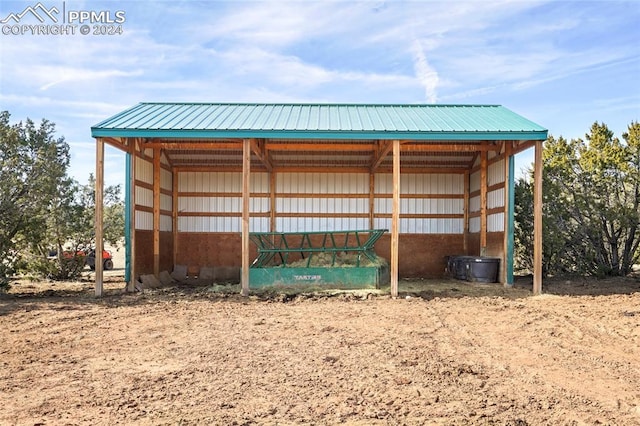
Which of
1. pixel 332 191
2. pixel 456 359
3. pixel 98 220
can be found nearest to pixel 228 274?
pixel 332 191

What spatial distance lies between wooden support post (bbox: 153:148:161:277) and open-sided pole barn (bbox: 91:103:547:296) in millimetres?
27

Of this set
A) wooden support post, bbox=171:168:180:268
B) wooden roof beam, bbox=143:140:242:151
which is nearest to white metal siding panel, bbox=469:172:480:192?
wooden roof beam, bbox=143:140:242:151

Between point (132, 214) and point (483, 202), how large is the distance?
906 centimetres

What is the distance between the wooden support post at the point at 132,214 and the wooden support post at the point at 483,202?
887 centimetres

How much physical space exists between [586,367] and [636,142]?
991 centimetres

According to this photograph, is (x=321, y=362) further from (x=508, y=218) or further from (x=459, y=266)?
(x=459, y=266)

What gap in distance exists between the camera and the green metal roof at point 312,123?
11156 mm

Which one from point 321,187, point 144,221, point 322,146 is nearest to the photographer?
point 322,146

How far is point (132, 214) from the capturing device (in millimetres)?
12109

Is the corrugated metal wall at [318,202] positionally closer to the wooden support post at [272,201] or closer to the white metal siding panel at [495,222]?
the wooden support post at [272,201]

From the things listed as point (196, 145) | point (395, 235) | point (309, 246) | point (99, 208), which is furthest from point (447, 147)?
point (99, 208)

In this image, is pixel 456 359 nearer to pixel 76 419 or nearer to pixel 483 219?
pixel 76 419

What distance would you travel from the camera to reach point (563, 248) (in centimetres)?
1391

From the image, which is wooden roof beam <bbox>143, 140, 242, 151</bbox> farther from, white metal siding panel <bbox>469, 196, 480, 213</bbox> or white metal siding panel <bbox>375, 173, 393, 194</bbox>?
white metal siding panel <bbox>469, 196, 480, 213</bbox>
